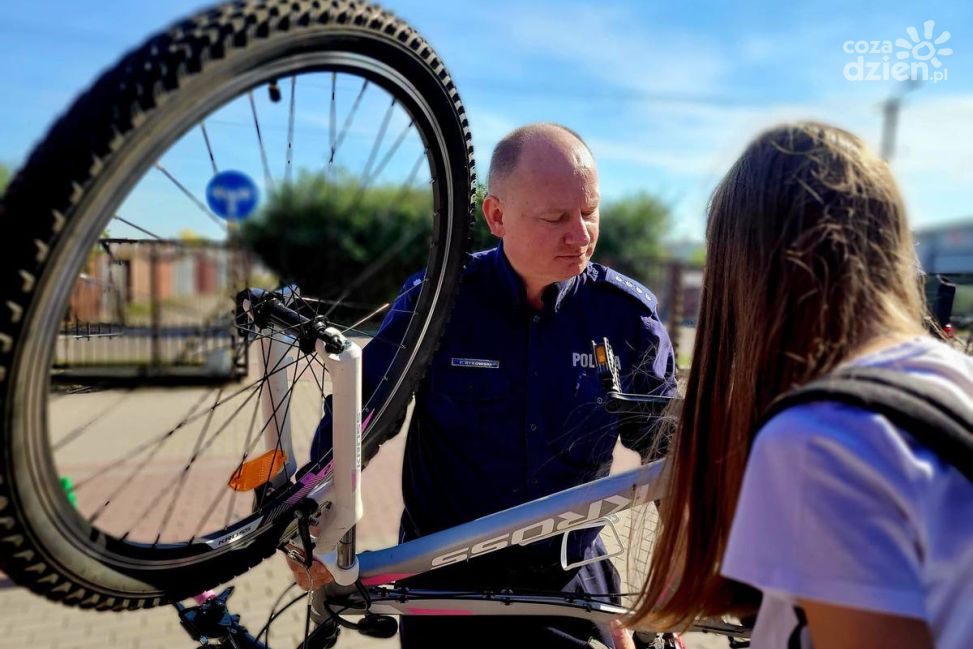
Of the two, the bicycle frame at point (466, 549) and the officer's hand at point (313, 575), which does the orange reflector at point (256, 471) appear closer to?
the bicycle frame at point (466, 549)

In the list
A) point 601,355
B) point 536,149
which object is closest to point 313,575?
point 601,355

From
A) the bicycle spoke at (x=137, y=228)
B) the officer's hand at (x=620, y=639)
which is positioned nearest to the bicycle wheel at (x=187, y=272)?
the bicycle spoke at (x=137, y=228)

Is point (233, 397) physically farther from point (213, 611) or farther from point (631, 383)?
point (631, 383)

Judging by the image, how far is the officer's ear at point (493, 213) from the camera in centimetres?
205

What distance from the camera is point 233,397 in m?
1.81

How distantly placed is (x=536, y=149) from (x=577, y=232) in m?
0.24

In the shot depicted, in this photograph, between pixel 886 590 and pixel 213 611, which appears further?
pixel 213 611

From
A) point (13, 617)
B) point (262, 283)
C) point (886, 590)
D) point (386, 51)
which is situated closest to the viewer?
point (886, 590)

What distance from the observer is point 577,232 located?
6.19ft

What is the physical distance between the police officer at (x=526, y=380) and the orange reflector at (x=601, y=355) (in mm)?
25

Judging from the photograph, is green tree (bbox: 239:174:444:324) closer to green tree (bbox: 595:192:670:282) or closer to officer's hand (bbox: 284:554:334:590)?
officer's hand (bbox: 284:554:334:590)

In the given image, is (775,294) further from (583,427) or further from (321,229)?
(321,229)

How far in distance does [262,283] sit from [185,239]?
8.4 inches

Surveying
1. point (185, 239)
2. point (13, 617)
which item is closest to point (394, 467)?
point (13, 617)
